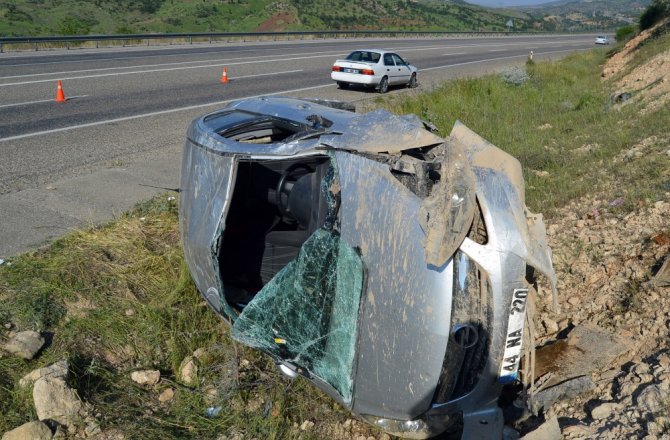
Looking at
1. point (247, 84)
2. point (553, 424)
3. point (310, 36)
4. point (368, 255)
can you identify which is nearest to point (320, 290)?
point (368, 255)

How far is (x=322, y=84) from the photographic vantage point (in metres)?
19.0

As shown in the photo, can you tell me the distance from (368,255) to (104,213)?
4.44 meters

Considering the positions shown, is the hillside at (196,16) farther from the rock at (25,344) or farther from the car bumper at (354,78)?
the rock at (25,344)

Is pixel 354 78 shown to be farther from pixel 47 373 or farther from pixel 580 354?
pixel 47 373

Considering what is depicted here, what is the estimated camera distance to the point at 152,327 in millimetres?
4871

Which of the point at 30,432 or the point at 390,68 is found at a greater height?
the point at 390,68

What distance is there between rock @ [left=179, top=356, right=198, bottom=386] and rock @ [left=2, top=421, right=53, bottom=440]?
3.06ft

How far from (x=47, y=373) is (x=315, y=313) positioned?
1.83 metres

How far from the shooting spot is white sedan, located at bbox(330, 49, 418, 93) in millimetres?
18312

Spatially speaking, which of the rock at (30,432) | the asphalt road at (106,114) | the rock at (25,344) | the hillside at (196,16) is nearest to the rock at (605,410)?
the rock at (30,432)

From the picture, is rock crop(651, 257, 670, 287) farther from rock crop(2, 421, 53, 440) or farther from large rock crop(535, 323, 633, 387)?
rock crop(2, 421, 53, 440)

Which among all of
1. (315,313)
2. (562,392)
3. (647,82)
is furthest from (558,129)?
(315,313)

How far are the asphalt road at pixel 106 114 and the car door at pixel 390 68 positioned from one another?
40 cm

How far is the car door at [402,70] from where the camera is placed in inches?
776
